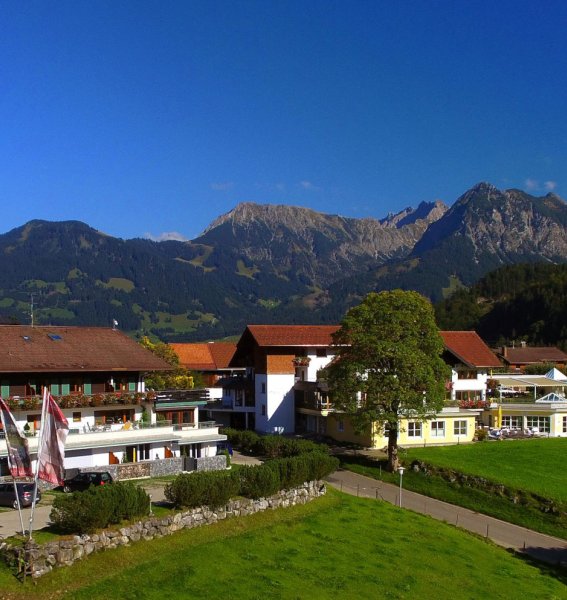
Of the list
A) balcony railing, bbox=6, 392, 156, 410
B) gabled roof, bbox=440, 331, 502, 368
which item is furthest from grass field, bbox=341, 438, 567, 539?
balcony railing, bbox=6, 392, 156, 410

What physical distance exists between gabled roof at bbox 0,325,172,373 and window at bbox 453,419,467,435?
2631 centimetres

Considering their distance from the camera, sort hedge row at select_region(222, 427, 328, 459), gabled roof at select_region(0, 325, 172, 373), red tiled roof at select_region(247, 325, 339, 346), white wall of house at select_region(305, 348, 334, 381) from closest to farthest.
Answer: gabled roof at select_region(0, 325, 172, 373) → hedge row at select_region(222, 427, 328, 459) → red tiled roof at select_region(247, 325, 339, 346) → white wall of house at select_region(305, 348, 334, 381)

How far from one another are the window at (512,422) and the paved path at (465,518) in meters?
22.6

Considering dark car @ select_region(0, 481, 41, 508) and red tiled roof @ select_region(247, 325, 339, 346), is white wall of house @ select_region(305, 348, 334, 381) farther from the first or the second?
dark car @ select_region(0, 481, 41, 508)

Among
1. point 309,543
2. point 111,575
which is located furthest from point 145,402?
point 111,575

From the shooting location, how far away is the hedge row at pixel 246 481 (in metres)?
31.2

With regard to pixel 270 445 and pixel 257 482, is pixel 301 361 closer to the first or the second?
pixel 270 445

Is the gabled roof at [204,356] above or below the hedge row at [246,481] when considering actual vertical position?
→ above

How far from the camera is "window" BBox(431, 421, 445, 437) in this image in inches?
2440

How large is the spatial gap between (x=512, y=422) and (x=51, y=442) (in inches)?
2061

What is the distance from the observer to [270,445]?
54562 mm

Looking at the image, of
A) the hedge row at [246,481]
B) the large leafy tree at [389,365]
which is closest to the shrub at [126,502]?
the hedge row at [246,481]

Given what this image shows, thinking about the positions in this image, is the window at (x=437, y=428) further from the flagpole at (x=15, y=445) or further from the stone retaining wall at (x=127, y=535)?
the flagpole at (x=15, y=445)

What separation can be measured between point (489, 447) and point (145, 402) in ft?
91.3
